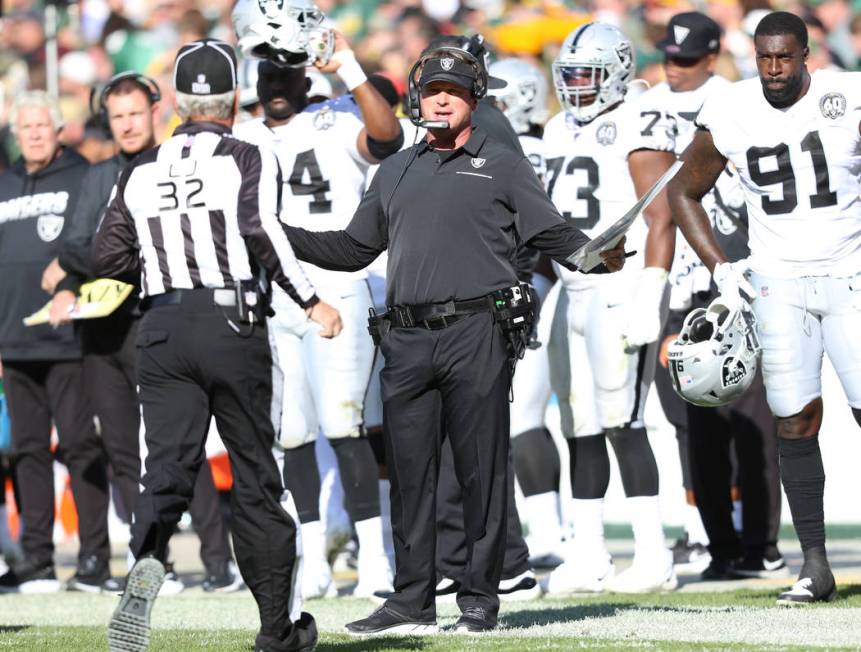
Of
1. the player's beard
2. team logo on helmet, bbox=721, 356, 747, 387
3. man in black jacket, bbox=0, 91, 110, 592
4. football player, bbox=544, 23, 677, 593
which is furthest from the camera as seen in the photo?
man in black jacket, bbox=0, 91, 110, 592

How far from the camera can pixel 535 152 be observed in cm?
809

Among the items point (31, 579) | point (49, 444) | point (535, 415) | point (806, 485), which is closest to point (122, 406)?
point (49, 444)

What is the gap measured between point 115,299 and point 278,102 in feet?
4.54

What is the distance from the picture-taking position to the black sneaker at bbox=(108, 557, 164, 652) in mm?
4617

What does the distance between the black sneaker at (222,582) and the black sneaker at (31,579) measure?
0.83m

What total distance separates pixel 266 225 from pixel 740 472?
12.9ft

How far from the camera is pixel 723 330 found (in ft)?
20.5

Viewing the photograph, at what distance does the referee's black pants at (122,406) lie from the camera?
8.58 m

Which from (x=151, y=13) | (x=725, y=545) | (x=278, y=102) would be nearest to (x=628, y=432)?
(x=725, y=545)

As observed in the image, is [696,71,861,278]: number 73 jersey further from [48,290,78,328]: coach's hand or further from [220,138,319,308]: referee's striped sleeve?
[48,290,78,328]: coach's hand

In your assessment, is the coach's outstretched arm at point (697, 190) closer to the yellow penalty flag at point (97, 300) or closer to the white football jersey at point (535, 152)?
the white football jersey at point (535, 152)

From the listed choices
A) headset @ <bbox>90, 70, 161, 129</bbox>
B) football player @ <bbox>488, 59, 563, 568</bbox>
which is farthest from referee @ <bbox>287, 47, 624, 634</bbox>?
→ headset @ <bbox>90, 70, 161, 129</bbox>

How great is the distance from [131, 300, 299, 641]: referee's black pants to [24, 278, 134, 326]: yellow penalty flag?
3.18 metres

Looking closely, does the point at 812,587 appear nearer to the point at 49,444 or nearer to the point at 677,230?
the point at 677,230
